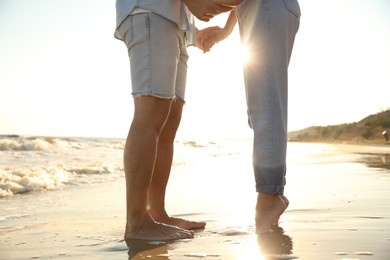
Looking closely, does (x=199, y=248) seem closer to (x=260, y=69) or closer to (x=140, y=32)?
(x=260, y=69)

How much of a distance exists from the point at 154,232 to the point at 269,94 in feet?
2.79

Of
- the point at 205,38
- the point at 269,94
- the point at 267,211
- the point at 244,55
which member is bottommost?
the point at 267,211

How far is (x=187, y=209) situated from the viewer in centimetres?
340

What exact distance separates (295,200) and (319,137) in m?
43.7

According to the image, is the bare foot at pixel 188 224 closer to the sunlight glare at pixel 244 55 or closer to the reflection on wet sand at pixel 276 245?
the reflection on wet sand at pixel 276 245

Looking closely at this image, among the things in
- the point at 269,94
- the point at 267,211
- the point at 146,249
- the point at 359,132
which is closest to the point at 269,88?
the point at 269,94

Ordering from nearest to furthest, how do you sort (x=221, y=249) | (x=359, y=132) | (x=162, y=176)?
1. (x=221, y=249)
2. (x=162, y=176)
3. (x=359, y=132)

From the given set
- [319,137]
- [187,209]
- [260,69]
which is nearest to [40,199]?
[187,209]

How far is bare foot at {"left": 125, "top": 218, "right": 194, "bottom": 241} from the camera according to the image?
7.06 ft

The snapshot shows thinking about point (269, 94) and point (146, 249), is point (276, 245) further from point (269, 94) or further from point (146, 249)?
point (269, 94)

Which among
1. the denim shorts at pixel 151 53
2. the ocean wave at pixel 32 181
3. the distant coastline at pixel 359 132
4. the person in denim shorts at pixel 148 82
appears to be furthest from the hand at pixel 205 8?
the distant coastline at pixel 359 132

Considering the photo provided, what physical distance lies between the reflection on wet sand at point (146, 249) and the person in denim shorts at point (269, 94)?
50 cm

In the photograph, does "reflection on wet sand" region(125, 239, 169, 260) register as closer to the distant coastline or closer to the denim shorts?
the denim shorts

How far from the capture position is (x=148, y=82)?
2.31 metres
